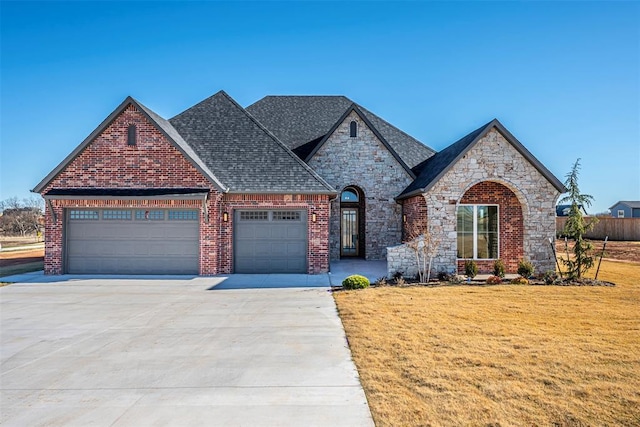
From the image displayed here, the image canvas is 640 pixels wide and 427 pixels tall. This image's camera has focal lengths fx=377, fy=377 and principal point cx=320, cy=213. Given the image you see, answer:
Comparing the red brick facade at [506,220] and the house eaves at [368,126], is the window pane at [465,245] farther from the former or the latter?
the house eaves at [368,126]

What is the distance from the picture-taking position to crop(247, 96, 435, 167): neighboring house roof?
20.4m

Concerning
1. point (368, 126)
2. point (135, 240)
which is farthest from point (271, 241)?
point (368, 126)

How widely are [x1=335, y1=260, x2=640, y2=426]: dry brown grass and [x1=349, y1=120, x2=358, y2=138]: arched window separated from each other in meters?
10.3

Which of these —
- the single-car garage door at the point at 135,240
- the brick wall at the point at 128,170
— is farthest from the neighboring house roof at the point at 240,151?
the single-car garage door at the point at 135,240

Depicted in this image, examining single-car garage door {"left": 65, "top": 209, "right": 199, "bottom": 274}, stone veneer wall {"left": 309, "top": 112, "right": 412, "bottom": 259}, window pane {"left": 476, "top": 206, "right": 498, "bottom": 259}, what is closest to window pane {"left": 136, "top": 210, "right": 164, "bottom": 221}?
single-car garage door {"left": 65, "top": 209, "right": 199, "bottom": 274}

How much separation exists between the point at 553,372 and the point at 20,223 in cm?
4997

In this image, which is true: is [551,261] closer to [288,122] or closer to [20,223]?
[288,122]

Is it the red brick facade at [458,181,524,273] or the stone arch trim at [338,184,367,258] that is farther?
the stone arch trim at [338,184,367,258]

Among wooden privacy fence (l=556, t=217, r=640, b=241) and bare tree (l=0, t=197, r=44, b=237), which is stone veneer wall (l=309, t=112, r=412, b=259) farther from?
bare tree (l=0, t=197, r=44, b=237)

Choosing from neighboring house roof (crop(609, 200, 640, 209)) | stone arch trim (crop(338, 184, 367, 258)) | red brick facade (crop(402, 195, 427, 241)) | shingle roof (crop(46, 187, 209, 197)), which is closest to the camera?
shingle roof (crop(46, 187, 209, 197))

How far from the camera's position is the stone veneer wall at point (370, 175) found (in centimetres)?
1859

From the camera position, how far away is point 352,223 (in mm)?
19547

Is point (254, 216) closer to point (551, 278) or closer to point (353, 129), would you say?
point (353, 129)

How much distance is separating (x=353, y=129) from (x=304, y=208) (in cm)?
618
